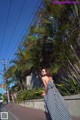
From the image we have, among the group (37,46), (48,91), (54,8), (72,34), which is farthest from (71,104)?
(37,46)

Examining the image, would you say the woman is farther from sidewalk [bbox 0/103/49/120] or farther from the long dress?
sidewalk [bbox 0/103/49/120]

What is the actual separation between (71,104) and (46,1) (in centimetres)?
574

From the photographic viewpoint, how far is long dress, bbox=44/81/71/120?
5.37 meters

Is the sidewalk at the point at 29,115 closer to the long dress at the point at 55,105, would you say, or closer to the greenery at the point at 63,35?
the greenery at the point at 63,35

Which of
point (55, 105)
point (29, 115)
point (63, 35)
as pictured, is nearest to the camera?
point (55, 105)

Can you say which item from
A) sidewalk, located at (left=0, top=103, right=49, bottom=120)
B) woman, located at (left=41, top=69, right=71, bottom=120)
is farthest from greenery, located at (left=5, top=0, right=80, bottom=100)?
Result: woman, located at (left=41, top=69, right=71, bottom=120)

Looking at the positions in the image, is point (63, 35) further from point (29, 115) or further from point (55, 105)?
point (55, 105)

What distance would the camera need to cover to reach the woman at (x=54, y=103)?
5.38 metres

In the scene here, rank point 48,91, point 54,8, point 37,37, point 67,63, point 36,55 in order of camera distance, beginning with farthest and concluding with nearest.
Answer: point 36,55 < point 37,37 < point 67,63 < point 54,8 < point 48,91

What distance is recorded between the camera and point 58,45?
1525 centimetres

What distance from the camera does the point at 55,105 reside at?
5477mm

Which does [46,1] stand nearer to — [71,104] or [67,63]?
[67,63]

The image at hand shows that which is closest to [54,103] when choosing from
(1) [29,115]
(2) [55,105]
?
(2) [55,105]

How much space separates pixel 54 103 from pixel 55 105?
4 cm
